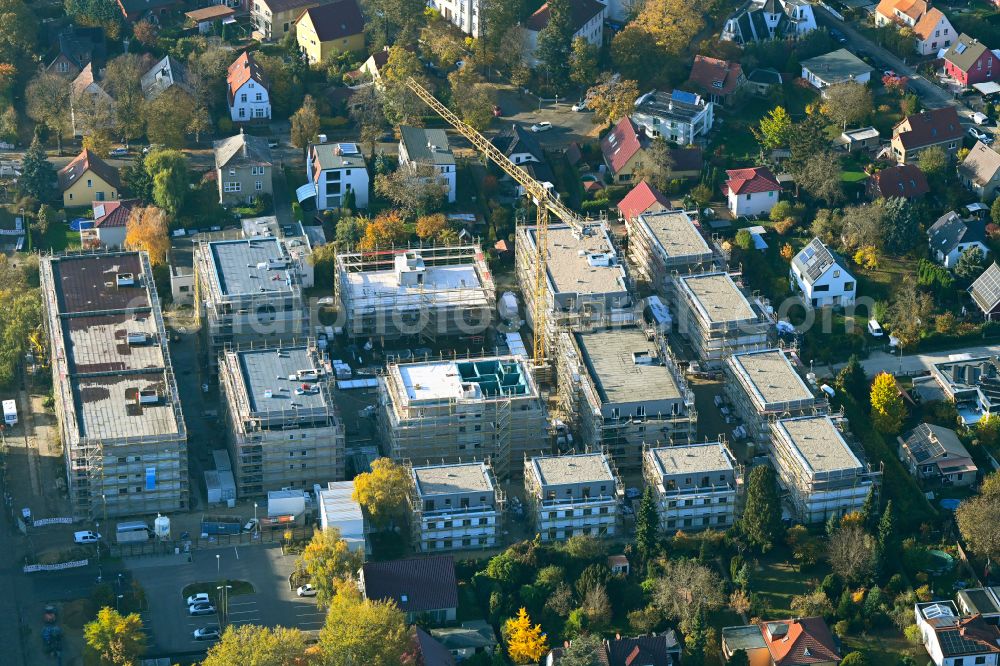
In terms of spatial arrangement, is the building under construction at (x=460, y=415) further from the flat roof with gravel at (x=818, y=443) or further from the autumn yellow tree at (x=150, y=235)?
the autumn yellow tree at (x=150, y=235)

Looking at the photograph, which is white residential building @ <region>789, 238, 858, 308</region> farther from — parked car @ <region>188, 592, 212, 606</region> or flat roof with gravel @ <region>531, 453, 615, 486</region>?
parked car @ <region>188, 592, 212, 606</region>

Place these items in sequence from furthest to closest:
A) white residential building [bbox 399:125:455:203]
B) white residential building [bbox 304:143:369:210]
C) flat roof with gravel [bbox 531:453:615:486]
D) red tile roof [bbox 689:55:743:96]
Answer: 1. red tile roof [bbox 689:55:743:96]
2. white residential building [bbox 399:125:455:203]
3. white residential building [bbox 304:143:369:210]
4. flat roof with gravel [bbox 531:453:615:486]

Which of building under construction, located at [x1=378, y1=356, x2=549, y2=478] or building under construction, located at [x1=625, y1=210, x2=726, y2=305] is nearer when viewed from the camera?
building under construction, located at [x1=378, y1=356, x2=549, y2=478]

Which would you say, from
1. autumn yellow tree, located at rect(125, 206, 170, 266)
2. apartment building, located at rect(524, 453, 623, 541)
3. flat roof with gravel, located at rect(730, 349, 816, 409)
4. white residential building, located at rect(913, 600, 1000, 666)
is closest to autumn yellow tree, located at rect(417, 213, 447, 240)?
autumn yellow tree, located at rect(125, 206, 170, 266)

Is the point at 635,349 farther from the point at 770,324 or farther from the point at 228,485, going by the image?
the point at 228,485

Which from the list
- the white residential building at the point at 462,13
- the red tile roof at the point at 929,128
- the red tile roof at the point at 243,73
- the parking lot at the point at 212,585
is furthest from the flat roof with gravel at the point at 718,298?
the red tile roof at the point at 243,73

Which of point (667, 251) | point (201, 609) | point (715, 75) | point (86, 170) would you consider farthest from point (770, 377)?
point (86, 170)

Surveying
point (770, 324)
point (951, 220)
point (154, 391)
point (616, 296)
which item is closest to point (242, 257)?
point (154, 391)
